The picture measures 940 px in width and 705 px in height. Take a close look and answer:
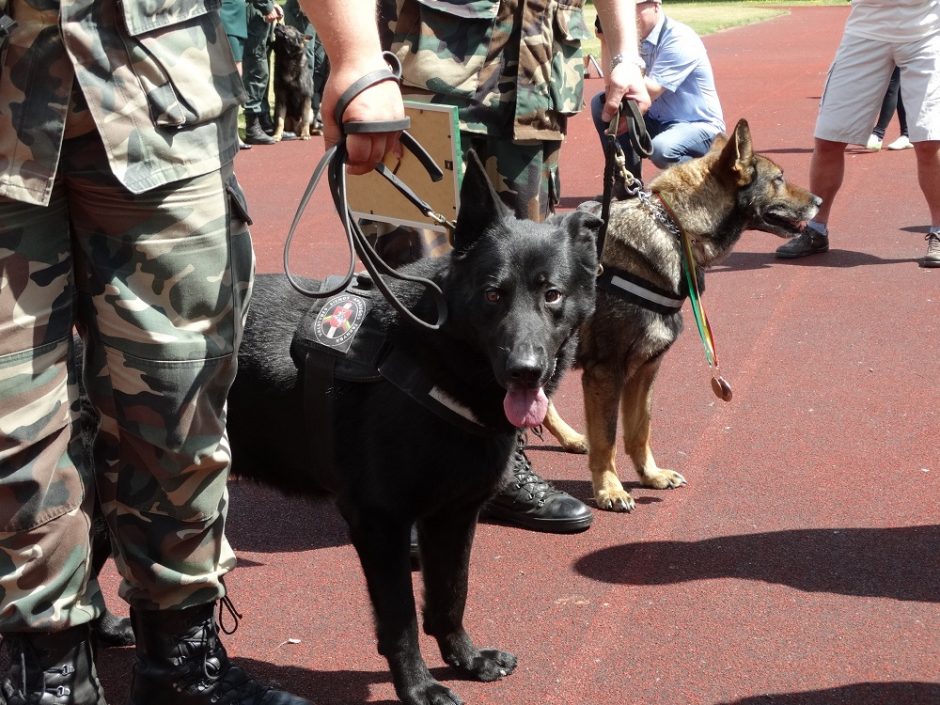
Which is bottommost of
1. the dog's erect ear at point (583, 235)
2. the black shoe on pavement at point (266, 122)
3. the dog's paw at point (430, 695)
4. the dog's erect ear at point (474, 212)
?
the black shoe on pavement at point (266, 122)

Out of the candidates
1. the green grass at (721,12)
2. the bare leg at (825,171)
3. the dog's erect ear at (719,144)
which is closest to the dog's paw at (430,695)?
the dog's erect ear at (719,144)

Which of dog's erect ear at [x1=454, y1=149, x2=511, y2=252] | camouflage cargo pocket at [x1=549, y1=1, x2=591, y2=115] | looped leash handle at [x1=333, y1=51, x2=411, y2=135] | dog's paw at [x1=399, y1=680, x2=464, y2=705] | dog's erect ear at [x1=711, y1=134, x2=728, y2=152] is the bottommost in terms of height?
dog's paw at [x1=399, y1=680, x2=464, y2=705]

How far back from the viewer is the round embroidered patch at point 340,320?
2.87 metres

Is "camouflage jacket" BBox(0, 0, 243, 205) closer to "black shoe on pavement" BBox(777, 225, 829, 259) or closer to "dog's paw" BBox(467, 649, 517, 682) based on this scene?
"dog's paw" BBox(467, 649, 517, 682)

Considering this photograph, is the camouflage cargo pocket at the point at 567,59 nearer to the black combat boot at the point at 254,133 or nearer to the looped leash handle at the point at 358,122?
the looped leash handle at the point at 358,122

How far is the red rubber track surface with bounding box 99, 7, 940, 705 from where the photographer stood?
3018 millimetres

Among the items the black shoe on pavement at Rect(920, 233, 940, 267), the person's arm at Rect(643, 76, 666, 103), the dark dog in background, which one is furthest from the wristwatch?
the dark dog in background

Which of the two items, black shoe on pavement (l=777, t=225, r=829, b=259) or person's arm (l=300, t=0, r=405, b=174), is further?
black shoe on pavement (l=777, t=225, r=829, b=259)

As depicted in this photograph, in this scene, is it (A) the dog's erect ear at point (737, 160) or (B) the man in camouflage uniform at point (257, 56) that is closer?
(A) the dog's erect ear at point (737, 160)

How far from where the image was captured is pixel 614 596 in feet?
11.5

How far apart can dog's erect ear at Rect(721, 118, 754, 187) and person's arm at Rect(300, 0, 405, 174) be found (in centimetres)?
280

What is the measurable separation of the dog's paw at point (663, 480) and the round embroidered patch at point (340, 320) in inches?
73.6

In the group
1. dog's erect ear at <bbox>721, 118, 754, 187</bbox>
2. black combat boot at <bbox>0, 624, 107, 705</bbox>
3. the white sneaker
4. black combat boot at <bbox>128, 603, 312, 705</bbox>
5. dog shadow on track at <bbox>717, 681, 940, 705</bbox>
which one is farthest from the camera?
the white sneaker

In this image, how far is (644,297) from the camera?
165 inches
